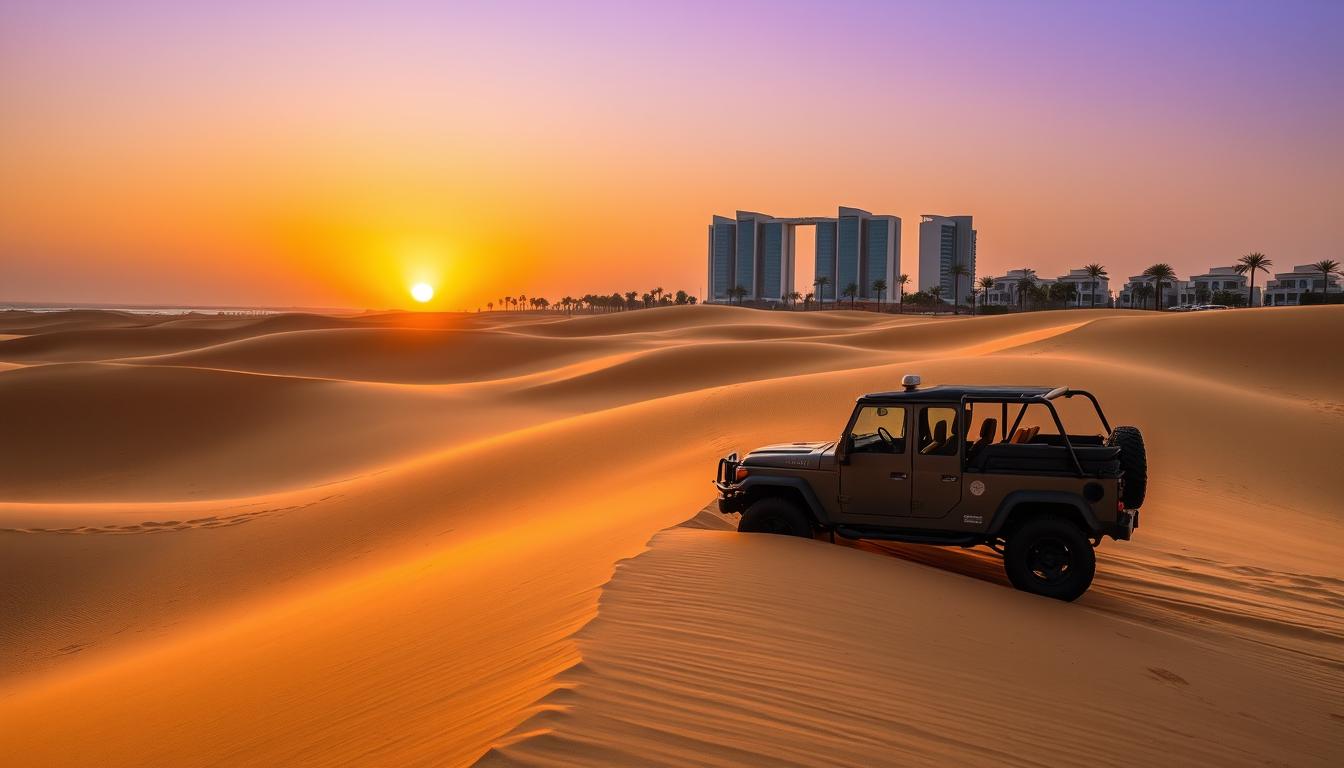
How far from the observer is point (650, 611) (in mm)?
5762

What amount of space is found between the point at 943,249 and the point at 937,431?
16498 centimetres

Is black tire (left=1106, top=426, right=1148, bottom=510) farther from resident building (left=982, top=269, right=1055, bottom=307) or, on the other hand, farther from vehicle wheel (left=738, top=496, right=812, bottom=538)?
resident building (left=982, top=269, right=1055, bottom=307)

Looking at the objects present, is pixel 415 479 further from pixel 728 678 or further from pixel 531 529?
pixel 728 678

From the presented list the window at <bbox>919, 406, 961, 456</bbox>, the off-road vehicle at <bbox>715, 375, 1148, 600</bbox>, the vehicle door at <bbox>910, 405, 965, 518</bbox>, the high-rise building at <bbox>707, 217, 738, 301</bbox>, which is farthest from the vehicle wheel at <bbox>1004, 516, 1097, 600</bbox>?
the high-rise building at <bbox>707, 217, 738, 301</bbox>

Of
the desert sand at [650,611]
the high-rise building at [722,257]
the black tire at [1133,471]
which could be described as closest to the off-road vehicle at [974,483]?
the black tire at [1133,471]

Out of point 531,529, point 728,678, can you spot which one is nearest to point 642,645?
point 728,678

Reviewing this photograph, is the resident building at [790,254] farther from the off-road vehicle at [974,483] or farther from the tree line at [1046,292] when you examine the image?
the off-road vehicle at [974,483]

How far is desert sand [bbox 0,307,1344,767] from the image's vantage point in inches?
180

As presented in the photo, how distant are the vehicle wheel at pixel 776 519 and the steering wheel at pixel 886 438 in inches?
42.7

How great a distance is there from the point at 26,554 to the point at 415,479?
6.48m

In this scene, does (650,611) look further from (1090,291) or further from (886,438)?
(1090,291)

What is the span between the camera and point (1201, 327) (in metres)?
31.9

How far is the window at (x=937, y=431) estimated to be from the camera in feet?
25.2

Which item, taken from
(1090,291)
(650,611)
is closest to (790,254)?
(1090,291)
